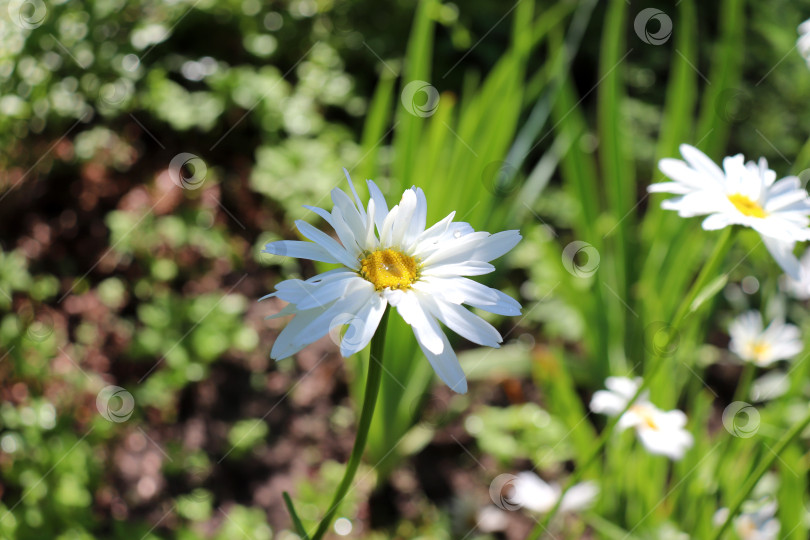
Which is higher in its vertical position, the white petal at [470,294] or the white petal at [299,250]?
the white petal at [470,294]

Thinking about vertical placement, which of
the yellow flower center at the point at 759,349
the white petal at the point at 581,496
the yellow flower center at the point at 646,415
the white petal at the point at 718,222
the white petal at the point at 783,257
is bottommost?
the white petal at the point at 581,496

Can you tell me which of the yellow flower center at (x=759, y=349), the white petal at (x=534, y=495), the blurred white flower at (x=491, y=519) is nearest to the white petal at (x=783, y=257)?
the yellow flower center at (x=759, y=349)

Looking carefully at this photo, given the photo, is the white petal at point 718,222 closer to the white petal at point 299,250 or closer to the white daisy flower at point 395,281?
the white daisy flower at point 395,281

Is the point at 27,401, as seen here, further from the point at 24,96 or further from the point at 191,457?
the point at 24,96

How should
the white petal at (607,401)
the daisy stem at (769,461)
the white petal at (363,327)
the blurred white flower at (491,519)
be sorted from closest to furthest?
the white petal at (363,327), the daisy stem at (769,461), the white petal at (607,401), the blurred white flower at (491,519)

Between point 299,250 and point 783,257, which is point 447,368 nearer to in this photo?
point 299,250

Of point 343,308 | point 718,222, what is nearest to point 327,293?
point 343,308

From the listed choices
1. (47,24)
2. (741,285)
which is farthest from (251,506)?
(741,285)

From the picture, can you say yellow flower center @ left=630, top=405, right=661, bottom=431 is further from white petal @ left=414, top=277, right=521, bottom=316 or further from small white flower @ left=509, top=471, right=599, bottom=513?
white petal @ left=414, top=277, right=521, bottom=316
